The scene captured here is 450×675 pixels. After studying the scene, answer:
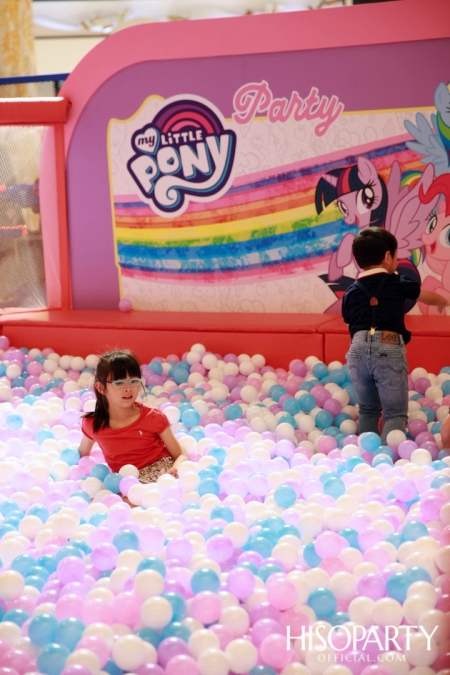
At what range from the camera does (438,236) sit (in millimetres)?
4008

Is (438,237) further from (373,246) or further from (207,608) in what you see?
(207,608)

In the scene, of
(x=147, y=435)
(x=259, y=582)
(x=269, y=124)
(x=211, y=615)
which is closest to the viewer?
(x=211, y=615)

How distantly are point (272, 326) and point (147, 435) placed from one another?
1309 mm

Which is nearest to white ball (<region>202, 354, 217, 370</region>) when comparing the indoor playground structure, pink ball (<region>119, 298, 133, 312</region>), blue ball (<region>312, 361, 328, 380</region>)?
the indoor playground structure

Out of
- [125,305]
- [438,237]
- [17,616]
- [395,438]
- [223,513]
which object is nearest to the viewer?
[17,616]

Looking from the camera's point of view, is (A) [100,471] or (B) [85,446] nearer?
(A) [100,471]

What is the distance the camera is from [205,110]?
4285mm

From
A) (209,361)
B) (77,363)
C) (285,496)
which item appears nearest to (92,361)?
(77,363)

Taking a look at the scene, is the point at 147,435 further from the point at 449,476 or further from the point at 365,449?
the point at 449,476

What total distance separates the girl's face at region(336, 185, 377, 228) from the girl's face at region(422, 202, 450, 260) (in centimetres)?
31

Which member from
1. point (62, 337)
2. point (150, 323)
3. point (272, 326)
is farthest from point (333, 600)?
point (62, 337)

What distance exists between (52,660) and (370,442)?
5.01 ft

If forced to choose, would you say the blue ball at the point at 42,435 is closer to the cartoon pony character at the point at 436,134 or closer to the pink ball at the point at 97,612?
the pink ball at the point at 97,612

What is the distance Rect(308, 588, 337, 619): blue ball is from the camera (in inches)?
73.6
